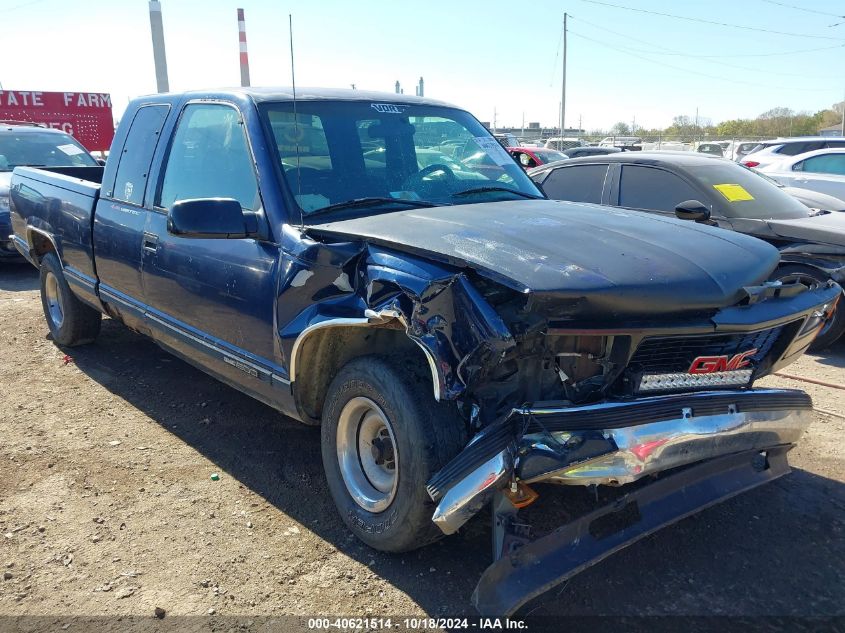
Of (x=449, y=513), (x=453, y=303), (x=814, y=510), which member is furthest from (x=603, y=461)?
(x=814, y=510)

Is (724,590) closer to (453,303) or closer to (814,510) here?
(814,510)

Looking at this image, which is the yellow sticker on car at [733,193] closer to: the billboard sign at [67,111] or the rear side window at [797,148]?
the rear side window at [797,148]

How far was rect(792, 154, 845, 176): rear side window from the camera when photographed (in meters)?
11.0

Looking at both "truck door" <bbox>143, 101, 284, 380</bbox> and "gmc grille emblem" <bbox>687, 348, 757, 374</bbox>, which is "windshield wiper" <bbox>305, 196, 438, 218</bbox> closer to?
"truck door" <bbox>143, 101, 284, 380</bbox>

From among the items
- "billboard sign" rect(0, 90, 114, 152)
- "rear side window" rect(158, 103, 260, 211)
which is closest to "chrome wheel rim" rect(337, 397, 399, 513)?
"rear side window" rect(158, 103, 260, 211)

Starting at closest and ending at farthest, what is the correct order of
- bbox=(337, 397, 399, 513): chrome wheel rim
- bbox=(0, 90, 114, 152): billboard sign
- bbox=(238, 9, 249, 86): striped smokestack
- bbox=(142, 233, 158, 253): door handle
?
bbox=(337, 397, 399, 513): chrome wheel rim < bbox=(142, 233, 158, 253): door handle < bbox=(238, 9, 249, 86): striped smokestack < bbox=(0, 90, 114, 152): billboard sign

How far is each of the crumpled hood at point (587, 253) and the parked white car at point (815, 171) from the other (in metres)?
9.05

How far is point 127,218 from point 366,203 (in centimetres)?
189

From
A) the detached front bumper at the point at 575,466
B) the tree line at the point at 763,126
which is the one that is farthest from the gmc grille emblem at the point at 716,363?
the tree line at the point at 763,126

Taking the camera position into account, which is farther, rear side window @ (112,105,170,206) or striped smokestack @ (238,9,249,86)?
striped smokestack @ (238,9,249,86)

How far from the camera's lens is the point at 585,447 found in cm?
229

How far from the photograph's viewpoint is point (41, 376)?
5426mm

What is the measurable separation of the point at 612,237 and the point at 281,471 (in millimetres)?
2175

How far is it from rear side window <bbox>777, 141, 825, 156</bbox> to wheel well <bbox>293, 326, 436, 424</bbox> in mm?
12293
